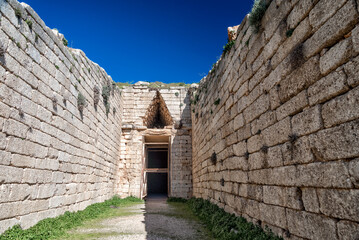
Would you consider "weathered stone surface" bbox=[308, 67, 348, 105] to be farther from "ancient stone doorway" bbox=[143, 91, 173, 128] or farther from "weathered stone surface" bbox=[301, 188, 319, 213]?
"ancient stone doorway" bbox=[143, 91, 173, 128]

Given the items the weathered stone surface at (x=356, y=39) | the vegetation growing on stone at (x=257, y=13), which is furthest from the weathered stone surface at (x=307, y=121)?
the vegetation growing on stone at (x=257, y=13)

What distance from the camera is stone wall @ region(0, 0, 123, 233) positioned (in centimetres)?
389

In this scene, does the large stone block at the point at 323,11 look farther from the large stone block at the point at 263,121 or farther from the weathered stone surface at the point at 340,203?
the weathered stone surface at the point at 340,203

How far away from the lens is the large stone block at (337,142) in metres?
1.98

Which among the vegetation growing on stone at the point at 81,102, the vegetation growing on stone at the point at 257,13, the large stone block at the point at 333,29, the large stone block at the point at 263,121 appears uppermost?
the vegetation growing on stone at the point at 257,13

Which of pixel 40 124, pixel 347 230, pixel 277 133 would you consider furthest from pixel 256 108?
pixel 40 124

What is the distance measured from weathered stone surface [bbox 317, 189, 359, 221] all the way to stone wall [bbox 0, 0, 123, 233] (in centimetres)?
469

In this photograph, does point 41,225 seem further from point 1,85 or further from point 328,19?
point 328,19

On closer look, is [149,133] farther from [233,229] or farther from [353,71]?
[353,71]

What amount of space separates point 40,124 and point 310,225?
17.0 ft

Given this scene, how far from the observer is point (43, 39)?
5016 mm

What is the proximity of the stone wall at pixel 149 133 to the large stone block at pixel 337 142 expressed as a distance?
10257 millimetres

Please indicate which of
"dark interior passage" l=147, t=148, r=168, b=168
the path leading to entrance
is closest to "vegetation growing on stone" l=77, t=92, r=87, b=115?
the path leading to entrance

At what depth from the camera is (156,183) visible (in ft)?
66.1
